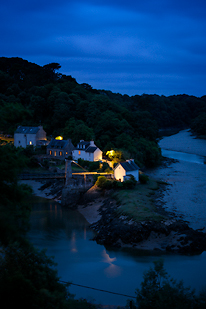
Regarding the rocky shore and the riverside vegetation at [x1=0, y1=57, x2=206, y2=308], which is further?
the rocky shore

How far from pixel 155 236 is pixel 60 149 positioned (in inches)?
1014

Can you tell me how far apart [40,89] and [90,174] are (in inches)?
1555

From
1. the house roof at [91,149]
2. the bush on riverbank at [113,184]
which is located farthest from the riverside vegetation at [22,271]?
the house roof at [91,149]

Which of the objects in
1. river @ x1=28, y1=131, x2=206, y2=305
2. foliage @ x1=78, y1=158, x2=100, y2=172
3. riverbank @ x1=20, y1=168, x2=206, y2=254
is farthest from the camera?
foliage @ x1=78, y1=158, x2=100, y2=172

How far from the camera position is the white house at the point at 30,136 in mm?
49062

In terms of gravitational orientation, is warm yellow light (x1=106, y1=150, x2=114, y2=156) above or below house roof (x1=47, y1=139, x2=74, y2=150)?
below

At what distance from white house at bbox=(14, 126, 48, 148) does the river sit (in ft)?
56.8

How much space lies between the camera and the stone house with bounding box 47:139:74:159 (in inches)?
1720

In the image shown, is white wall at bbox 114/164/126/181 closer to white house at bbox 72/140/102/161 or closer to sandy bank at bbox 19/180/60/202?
sandy bank at bbox 19/180/60/202

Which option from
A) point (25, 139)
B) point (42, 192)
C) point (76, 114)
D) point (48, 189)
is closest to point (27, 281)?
point (42, 192)

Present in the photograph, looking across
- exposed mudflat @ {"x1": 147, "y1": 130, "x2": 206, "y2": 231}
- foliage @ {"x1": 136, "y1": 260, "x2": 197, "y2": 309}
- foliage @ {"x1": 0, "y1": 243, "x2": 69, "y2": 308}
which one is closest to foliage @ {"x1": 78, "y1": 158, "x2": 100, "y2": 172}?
exposed mudflat @ {"x1": 147, "y1": 130, "x2": 206, "y2": 231}

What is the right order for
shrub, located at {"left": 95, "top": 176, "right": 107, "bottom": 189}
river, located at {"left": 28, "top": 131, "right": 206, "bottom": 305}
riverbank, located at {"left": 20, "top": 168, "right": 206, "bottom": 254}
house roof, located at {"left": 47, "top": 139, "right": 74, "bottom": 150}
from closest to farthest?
river, located at {"left": 28, "top": 131, "right": 206, "bottom": 305}, riverbank, located at {"left": 20, "top": 168, "right": 206, "bottom": 254}, shrub, located at {"left": 95, "top": 176, "right": 107, "bottom": 189}, house roof, located at {"left": 47, "top": 139, "right": 74, "bottom": 150}

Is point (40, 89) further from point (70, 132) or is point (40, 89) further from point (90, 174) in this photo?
point (90, 174)

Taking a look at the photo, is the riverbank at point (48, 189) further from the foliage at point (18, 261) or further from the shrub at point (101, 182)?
the foliage at point (18, 261)
